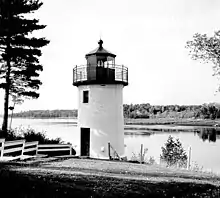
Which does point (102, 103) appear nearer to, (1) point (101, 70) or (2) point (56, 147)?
(1) point (101, 70)

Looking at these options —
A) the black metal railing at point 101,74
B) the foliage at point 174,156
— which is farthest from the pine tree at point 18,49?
the foliage at point 174,156

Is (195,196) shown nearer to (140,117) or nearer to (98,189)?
(98,189)

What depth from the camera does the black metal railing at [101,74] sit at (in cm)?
1970

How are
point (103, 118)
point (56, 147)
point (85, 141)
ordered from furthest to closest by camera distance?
point (85, 141) < point (103, 118) < point (56, 147)

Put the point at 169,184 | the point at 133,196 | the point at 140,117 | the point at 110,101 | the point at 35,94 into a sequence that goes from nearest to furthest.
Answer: the point at 133,196 → the point at 169,184 → the point at 110,101 → the point at 35,94 → the point at 140,117

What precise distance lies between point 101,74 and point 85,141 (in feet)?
14.5

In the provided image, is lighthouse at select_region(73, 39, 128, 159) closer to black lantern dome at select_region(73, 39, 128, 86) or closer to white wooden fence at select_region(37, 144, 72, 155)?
black lantern dome at select_region(73, 39, 128, 86)

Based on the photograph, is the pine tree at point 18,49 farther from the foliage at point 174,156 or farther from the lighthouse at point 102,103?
the foliage at point 174,156

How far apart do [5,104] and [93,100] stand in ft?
18.8

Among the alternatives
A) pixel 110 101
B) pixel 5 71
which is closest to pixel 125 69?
pixel 110 101

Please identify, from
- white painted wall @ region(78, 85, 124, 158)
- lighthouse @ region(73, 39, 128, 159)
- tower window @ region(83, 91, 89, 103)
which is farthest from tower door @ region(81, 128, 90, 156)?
tower window @ region(83, 91, 89, 103)

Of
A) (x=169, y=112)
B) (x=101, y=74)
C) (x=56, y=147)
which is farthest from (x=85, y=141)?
(x=169, y=112)

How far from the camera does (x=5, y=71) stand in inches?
810

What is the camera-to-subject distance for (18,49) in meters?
20.4
